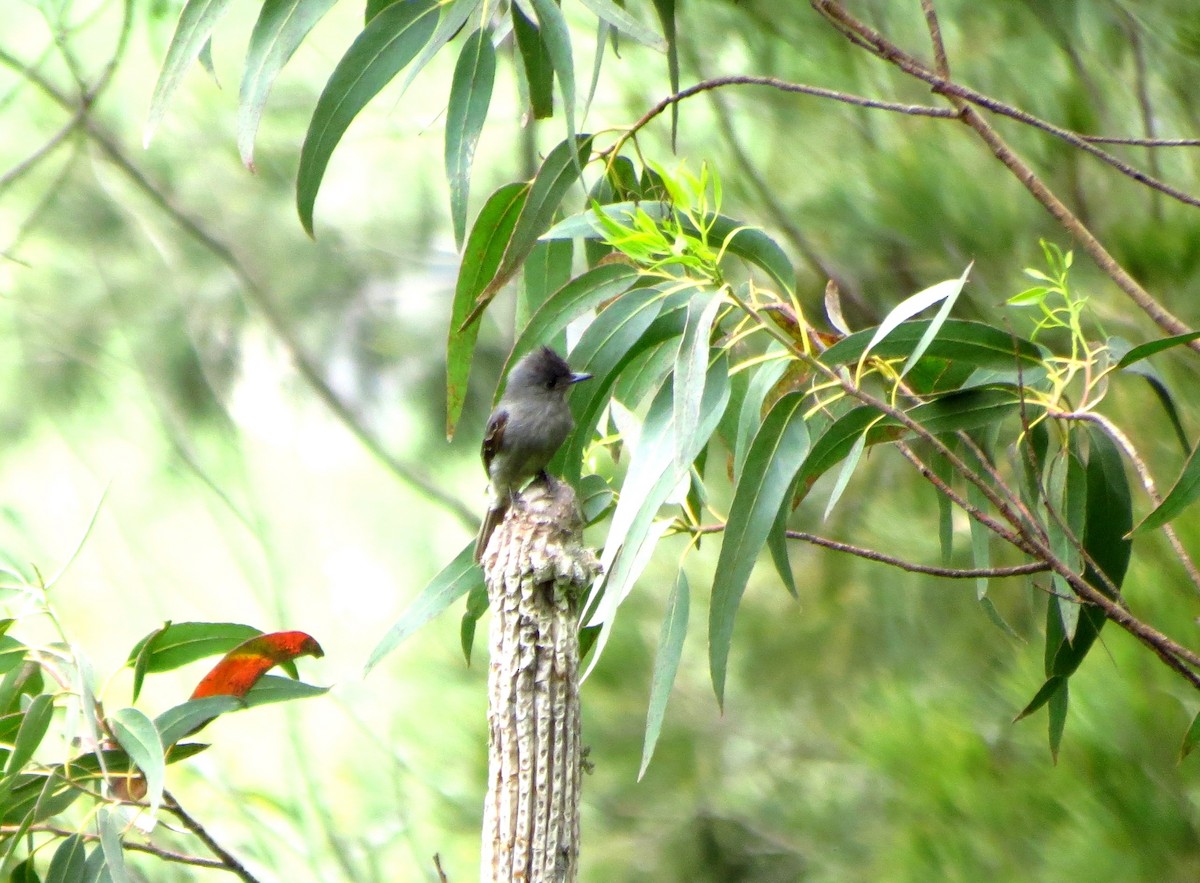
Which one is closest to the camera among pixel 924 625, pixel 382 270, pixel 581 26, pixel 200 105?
pixel 924 625

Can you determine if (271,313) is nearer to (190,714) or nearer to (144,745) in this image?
(190,714)

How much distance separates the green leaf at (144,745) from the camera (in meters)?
1.90

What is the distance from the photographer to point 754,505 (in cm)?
187

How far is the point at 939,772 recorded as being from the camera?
8.44ft

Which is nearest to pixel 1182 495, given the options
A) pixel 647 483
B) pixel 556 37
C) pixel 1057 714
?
pixel 1057 714

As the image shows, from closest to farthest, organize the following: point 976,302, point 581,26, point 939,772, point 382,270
Answer: point 939,772
point 976,302
point 581,26
point 382,270

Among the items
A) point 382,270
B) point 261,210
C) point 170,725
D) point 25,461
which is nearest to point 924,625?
point 170,725

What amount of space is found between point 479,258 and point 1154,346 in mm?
1196

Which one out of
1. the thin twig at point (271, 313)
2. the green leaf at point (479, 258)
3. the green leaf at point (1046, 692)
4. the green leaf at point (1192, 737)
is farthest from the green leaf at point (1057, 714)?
the thin twig at point (271, 313)

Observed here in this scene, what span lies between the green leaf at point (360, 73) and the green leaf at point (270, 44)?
83 mm

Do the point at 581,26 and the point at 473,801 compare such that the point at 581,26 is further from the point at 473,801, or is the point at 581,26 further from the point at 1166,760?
the point at 1166,760

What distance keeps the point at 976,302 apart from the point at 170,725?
2.02 meters

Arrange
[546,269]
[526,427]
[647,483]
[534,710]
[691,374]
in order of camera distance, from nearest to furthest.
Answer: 1. [534,710]
2. [691,374]
3. [647,483]
4. [546,269]
5. [526,427]

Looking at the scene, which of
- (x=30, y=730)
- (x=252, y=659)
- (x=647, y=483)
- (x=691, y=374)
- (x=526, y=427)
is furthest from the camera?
(x=526, y=427)
